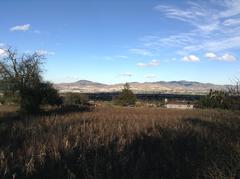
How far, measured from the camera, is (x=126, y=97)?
300 feet

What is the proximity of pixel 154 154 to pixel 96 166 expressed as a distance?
5.49 feet

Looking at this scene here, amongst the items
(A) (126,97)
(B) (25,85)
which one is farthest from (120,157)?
(A) (126,97)

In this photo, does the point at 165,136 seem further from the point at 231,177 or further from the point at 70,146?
the point at 231,177

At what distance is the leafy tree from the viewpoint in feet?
298

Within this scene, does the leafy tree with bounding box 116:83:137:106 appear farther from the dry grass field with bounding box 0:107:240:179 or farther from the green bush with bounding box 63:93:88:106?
the dry grass field with bounding box 0:107:240:179

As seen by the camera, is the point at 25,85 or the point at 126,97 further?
the point at 126,97

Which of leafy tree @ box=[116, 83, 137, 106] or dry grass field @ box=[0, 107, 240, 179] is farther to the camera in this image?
leafy tree @ box=[116, 83, 137, 106]

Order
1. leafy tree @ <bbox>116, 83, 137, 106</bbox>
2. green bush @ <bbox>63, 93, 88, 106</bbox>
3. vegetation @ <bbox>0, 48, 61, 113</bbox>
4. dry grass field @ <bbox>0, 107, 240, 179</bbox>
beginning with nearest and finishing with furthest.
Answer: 1. dry grass field @ <bbox>0, 107, 240, 179</bbox>
2. vegetation @ <bbox>0, 48, 61, 113</bbox>
3. green bush @ <bbox>63, 93, 88, 106</bbox>
4. leafy tree @ <bbox>116, 83, 137, 106</bbox>

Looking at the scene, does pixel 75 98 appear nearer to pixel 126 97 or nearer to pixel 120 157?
pixel 126 97

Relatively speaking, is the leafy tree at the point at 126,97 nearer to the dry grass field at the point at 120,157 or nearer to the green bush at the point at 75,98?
the green bush at the point at 75,98

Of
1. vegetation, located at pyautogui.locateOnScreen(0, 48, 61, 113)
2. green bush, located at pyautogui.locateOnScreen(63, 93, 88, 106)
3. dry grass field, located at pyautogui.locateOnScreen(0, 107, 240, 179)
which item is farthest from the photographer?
green bush, located at pyautogui.locateOnScreen(63, 93, 88, 106)

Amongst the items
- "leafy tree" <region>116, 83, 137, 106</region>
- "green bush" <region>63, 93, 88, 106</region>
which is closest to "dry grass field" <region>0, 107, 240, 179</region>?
"green bush" <region>63, 93, 88, 106</region>

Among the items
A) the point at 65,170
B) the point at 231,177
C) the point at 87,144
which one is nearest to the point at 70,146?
the point at 87,144

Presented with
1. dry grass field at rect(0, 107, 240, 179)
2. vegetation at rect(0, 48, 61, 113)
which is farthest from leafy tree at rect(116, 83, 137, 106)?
dry grass field at rect(0, 107, 240, 179)
